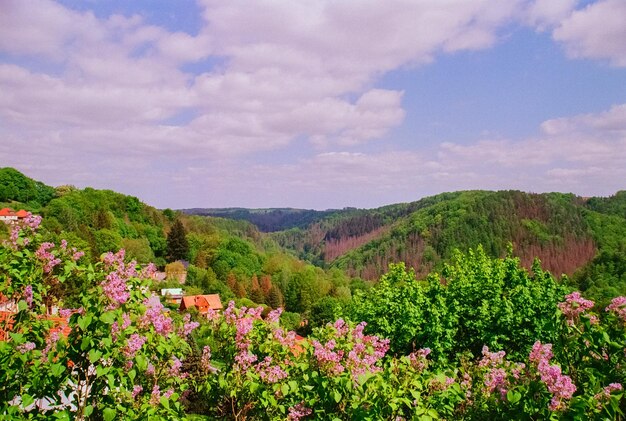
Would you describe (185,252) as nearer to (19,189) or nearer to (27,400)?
(19,189)

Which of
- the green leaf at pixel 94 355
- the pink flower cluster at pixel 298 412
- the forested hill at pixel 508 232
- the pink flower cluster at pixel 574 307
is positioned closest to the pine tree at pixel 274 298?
the pink flower cluster at pixel 298 412

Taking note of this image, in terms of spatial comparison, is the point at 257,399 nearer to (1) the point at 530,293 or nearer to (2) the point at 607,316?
(2) the point at 607,316

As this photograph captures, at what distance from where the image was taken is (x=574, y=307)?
16.6ft

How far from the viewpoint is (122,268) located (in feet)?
15.8

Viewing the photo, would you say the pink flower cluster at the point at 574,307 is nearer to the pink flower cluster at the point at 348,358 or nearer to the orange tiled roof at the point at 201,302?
the pink flower cluster at the point at 348,358

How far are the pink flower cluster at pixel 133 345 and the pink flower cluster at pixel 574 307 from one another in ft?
15.8

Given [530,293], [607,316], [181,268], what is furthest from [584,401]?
[181,268]

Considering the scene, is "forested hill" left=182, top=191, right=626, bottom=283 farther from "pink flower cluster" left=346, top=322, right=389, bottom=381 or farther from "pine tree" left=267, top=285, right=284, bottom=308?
"pink flower cluster" left=346, top=322, right=389, bottom=381

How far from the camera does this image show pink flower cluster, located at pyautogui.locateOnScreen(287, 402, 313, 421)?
509 centimetres

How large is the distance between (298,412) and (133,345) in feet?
6.95

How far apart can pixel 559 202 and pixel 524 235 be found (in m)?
35.9

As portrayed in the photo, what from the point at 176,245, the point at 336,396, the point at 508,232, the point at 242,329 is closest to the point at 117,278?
the point at 242,329

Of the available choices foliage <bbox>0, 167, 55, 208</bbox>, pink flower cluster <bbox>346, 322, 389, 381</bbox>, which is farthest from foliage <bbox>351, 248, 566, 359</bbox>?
foliage <bbox>0, 167, 55, 208</bbox>

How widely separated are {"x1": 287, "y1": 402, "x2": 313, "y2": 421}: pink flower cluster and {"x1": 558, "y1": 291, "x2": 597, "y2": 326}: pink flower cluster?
10.9ft
